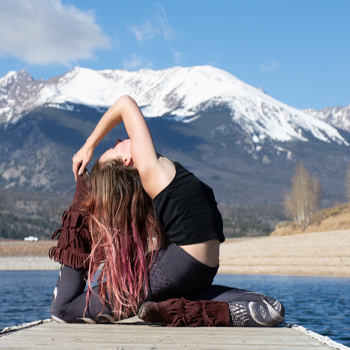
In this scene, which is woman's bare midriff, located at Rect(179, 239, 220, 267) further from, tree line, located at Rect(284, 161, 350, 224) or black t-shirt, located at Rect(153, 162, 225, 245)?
tree line, located at Rect(284, 161, 350, 224)

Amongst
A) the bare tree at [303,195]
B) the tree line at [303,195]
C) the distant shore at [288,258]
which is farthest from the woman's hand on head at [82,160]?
the bare tree at [303,195]

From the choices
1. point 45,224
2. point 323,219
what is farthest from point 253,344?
point 45,224

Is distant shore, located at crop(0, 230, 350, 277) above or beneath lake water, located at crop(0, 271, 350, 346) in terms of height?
above

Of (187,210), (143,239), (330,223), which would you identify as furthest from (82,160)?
(330,223)

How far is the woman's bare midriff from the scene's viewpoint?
157 inches

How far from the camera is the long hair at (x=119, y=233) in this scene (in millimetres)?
4074

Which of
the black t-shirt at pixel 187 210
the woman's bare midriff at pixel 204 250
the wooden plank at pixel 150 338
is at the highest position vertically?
the black t-shirt at pixel 187 210

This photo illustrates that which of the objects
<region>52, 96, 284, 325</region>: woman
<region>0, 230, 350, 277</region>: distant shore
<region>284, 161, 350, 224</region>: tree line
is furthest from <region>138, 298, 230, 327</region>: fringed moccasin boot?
<region>284, 161, 350, 224</region>: tree line

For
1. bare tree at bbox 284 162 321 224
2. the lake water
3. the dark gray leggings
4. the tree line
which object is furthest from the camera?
bare tree at bbox 284 162 321 224

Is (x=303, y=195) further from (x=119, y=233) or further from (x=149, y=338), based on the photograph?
(x=149, y=338)

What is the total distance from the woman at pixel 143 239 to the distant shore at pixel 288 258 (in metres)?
25.2

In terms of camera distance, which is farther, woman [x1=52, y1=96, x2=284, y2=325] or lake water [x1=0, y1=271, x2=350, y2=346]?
lake water [x1=0, y1=271, x2=350, y2=346]

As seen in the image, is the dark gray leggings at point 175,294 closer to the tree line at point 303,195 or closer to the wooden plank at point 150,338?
the wooden plank at point 150,338

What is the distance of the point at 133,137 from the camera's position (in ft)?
13.2
